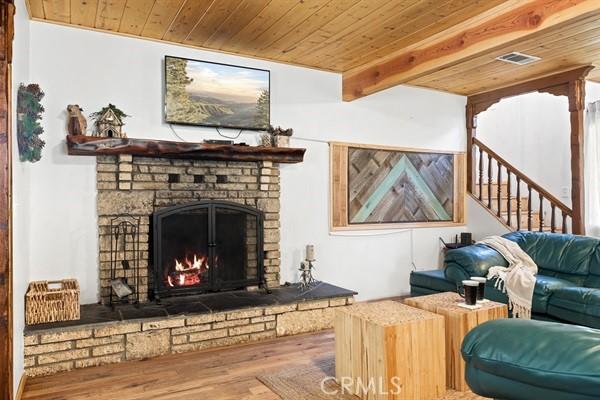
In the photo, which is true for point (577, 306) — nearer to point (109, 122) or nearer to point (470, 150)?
point (470, 150)

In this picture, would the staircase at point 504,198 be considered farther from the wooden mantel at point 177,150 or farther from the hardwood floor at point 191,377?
the hardwood floor at point 191,377

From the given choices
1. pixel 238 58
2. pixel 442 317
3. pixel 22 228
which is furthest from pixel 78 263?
pixel 442 317

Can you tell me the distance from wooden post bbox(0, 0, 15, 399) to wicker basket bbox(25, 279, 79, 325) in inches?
35.6

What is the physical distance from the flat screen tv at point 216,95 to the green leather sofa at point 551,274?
7.53 feet

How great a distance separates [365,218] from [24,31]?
369 centimetres

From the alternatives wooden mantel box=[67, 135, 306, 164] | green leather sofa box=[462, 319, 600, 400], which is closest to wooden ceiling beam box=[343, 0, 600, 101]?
wooden mantel box=[67, 135, 306, 164]

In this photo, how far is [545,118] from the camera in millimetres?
6371

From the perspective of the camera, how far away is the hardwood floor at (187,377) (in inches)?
106

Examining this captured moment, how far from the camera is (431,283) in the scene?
4.31 meters

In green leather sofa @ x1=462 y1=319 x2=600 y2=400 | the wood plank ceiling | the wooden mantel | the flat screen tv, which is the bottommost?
green leather sofa @ x1=462 y1=319 x2=600 y2=400

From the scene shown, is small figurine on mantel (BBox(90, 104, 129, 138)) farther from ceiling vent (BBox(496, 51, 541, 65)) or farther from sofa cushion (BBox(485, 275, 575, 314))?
ceiling vent (BBox(496, 51, 541, 65))

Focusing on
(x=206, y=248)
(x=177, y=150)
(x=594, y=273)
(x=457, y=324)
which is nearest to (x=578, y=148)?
(x=594, y=273)

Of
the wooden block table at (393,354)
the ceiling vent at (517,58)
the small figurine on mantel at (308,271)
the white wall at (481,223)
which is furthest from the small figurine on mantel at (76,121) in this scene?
the white wall at (481,223)

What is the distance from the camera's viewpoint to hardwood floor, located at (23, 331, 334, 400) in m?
2.70
